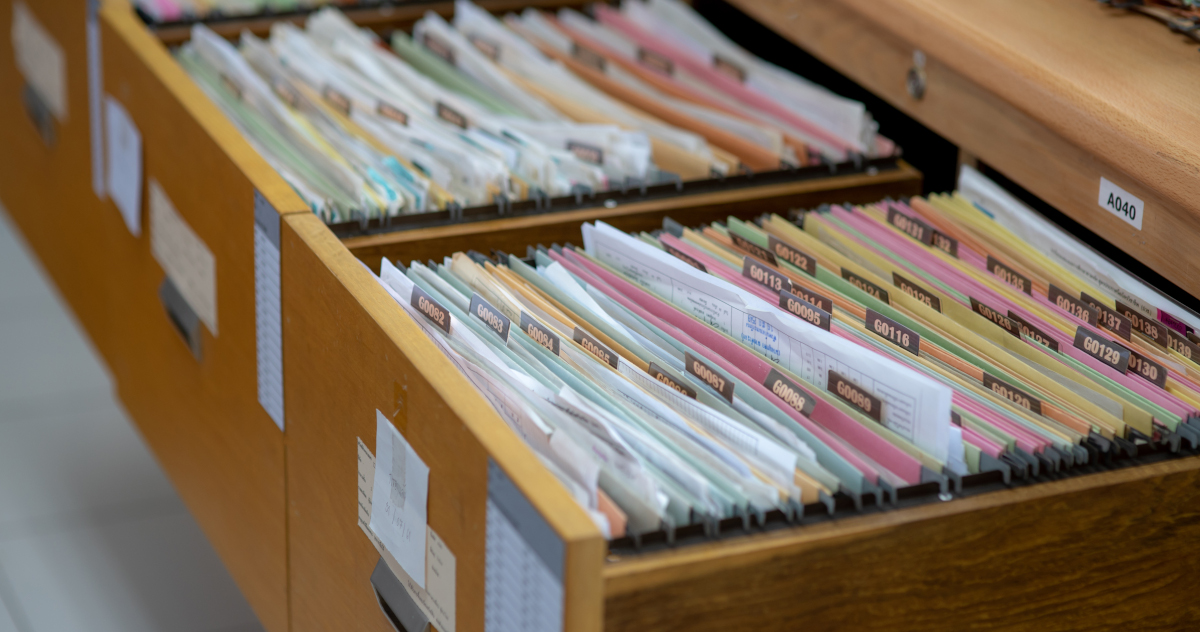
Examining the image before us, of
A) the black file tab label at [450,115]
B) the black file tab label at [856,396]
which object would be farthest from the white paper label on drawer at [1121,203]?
the black file tab label at [450,115]

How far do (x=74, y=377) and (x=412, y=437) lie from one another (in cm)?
228

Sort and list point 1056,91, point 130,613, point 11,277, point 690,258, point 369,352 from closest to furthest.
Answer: point 369,352 → point 1056,91 → point 690,258 → point 130,613 → point 11,277

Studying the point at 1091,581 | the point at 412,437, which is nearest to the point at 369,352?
the point at 412,437

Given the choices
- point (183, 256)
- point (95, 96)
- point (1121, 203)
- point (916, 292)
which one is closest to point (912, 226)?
point (916, 292)

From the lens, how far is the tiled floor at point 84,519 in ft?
8.18

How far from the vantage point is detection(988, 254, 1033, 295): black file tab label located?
5.06 ft

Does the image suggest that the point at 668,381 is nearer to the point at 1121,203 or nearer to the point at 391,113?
the point at 1121,203

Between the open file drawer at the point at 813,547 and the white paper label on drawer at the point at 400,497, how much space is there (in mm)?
17

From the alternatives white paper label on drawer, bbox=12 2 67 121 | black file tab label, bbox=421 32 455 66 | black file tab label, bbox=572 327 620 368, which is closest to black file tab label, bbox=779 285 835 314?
black file tab label, bbox=572 327 620 368

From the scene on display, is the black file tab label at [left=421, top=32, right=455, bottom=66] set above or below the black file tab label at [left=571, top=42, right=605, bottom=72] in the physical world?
below

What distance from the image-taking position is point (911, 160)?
227 cm

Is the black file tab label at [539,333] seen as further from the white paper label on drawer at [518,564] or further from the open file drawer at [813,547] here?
the white paper label on drawer at [518,564]

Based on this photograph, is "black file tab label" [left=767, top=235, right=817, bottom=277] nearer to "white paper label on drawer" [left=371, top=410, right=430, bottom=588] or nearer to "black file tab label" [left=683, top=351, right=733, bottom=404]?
"black file tab label" [left=683, top=351, right=733, bottom=404]

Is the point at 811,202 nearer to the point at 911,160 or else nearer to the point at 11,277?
the point at 911,160
